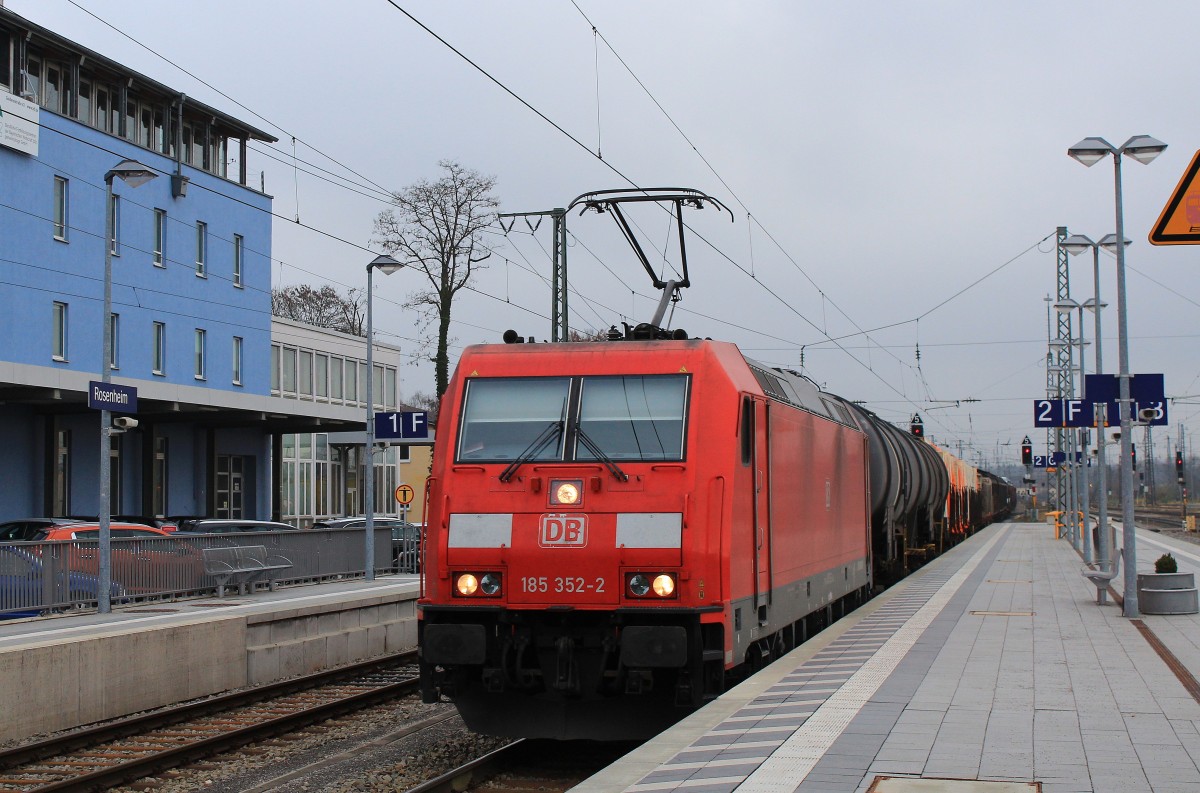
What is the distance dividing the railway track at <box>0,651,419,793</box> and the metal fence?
14.3 ft

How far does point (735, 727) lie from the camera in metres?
8.74

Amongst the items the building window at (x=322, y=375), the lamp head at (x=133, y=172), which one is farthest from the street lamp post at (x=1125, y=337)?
the building window at (x=322, y=375)

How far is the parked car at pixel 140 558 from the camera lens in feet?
61.5

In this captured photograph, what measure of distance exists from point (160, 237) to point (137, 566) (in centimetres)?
2062

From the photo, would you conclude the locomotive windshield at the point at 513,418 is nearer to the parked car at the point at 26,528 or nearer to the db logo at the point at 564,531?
the db logo at the point at 564,531

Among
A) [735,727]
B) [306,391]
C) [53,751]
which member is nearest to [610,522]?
[735,727]

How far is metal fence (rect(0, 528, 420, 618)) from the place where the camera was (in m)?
17.4

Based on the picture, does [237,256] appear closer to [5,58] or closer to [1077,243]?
[5,58]

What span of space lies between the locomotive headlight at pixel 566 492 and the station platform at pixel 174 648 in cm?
569

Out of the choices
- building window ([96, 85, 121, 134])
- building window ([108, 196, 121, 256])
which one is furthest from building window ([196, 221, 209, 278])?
building window ([108, 196, 121, 256])

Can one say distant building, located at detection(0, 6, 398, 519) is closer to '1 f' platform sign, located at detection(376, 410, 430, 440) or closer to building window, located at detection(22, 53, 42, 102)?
building window, located at detection(22, 53, 42, 102)

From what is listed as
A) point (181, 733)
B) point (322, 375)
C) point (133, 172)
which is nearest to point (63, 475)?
point (322, 375)

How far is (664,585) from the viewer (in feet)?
31.4

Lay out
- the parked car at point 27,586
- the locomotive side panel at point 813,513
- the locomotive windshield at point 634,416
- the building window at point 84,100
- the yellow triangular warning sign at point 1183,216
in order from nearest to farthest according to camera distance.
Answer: the yellow triangular warning sign at point 1183,216
the locomotive windshield at point 634,416
the locomotive side panel at point 813,513
the parked car at point 27,586
the building window at point 84,100
